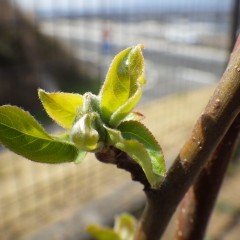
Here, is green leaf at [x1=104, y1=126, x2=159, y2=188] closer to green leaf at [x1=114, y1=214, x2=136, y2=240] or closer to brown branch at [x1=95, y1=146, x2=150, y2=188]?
brown branch at [x1=95, y1=146, x2=150, y2=188]

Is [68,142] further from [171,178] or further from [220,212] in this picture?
[220,212]

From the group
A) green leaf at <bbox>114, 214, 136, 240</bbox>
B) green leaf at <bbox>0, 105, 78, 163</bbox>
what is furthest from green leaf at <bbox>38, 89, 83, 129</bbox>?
green leaf at <bbox>114, 214, 136, 240</bbox>

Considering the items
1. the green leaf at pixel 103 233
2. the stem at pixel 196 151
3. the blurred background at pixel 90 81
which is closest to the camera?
the stem at pixel 196 151

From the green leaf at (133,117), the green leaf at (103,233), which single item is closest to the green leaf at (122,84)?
the green leaf at (133,117)

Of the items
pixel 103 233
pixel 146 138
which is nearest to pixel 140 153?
pixel 146 138

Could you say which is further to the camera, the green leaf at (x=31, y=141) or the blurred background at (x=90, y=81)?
the blurred background at (x=90, y=81)

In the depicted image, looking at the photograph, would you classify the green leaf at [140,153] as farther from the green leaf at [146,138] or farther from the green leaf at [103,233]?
the green leaf at [103,233]
